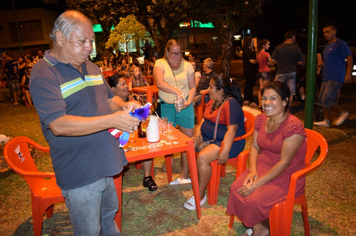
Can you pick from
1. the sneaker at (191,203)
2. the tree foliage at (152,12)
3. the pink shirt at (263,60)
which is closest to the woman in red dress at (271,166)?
the sneaker at (191,203)

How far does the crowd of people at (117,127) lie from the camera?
1.54 m

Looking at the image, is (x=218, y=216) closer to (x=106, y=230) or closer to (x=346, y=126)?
(x=106, y=230)

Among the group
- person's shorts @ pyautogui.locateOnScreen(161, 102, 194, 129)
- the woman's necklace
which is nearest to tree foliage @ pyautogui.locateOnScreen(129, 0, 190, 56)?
person's shorts @ pyautogui.locateOnScreen(161, 102, 194, 129)

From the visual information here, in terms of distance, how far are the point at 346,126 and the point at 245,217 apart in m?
4.31

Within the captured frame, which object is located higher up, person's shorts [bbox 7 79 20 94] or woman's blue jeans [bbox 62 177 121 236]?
person's shorts [bbox 7 79 20 94]

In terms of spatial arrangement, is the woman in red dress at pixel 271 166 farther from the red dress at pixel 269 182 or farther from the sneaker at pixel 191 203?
the sneaker at pixel 191 203

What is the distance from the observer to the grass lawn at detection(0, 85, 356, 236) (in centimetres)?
275

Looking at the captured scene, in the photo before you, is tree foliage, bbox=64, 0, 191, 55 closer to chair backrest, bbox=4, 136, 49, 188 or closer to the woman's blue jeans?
chair backrest, bbox=4, 136, 49, 188

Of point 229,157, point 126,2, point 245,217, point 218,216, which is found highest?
point 126,2

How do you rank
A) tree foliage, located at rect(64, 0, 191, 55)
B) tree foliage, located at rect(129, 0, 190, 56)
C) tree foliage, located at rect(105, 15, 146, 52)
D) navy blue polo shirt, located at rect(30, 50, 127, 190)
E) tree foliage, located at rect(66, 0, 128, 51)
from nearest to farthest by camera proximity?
navy blue polo shirt, located at rect(30, 50, 127, 190) → tree foliage, located at rect(105, 15, 146, 52) → tree foliage, located at rect(129, 0, 190, 56) → tree foliage, located at rect(64, 0, 191, 55) → tree foliage, located at rect(66, 0, 128, 51)

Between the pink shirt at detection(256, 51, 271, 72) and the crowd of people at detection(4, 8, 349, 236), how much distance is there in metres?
4.01

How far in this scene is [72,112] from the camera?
1.60 meters

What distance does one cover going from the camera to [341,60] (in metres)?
5.00

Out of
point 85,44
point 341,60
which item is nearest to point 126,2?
point 341,60
